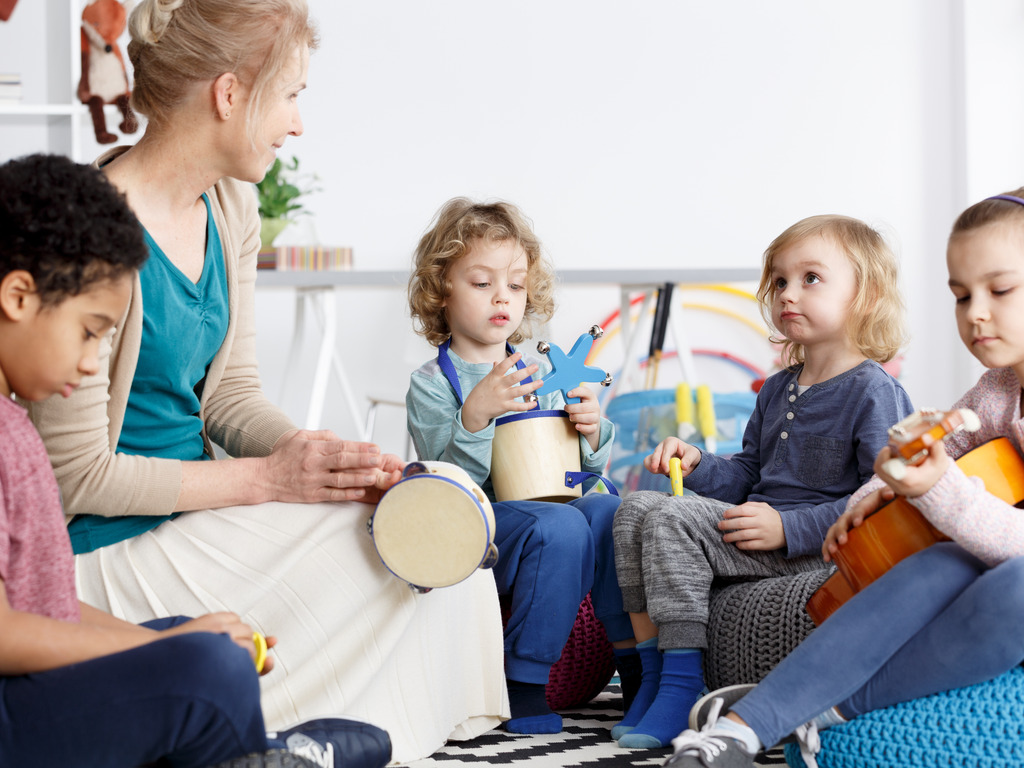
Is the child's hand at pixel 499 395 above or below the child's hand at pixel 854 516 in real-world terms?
above

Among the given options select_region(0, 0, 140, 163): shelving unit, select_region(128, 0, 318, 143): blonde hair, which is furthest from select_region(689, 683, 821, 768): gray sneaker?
select_region(0, 0, 140, 163): shelving unit

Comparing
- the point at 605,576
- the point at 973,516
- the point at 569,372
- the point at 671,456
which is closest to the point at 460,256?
the point at 569,372

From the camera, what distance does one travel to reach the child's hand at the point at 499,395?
1.61 m

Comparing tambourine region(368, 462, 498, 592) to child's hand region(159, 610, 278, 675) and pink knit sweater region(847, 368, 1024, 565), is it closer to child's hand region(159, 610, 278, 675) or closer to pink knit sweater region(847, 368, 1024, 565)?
child's hand region(159, 610, 278, 675)

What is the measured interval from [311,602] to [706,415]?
5.72ft

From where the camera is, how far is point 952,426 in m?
1.03

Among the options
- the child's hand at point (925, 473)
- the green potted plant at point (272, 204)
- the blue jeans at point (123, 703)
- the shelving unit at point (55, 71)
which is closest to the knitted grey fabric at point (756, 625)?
the child's hand at point (925, 473)

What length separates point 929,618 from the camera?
3.59ft

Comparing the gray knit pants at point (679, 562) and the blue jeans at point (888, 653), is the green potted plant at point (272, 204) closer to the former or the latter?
the gray knit pants at point (679, 562)

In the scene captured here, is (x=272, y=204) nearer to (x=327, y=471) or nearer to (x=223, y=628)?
(x=327, y=471)

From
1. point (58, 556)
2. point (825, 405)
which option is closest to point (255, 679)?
point (58, 556)

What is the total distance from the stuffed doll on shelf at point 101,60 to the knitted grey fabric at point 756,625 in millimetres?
2981

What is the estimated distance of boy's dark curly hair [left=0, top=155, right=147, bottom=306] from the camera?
2.89ft

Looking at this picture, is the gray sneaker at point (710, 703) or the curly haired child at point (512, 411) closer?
the gray sneaker at point (710, 703)
